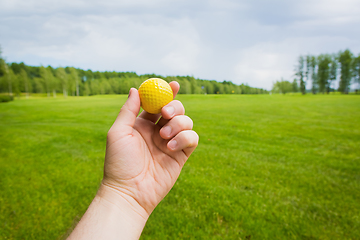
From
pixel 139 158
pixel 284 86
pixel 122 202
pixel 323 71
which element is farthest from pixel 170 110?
pixel 284 86

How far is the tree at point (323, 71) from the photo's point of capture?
55.2 meters

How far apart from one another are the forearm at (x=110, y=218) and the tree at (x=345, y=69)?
71530mm

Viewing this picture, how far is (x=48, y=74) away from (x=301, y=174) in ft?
232

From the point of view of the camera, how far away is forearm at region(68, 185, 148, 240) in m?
1.30

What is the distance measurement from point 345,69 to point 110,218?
2849 inches

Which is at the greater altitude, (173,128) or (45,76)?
(45,76)

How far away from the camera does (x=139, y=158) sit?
172 centimetres

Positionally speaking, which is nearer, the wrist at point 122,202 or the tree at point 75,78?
the wrist at point 122,202

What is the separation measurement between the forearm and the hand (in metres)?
0.03

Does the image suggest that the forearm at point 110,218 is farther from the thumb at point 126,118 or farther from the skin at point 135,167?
the thumb at point 126,118

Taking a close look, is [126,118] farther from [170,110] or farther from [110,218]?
[110,218]

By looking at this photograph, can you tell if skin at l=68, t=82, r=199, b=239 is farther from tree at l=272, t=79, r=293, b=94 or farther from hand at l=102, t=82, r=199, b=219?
tree at l=272, t=79, r=293, b=94

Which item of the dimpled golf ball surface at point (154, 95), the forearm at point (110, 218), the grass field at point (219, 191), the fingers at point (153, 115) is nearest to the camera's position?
the forearm at point (110, 218)

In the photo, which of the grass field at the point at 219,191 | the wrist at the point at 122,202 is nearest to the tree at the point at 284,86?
the grass field at the point at 219,191
